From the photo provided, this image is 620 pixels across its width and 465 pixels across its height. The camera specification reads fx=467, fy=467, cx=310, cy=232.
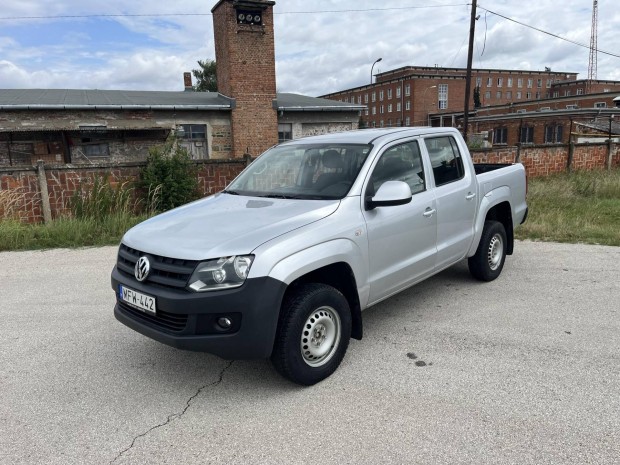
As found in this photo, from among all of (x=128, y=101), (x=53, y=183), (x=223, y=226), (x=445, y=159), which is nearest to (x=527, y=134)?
(x=128, y=101)

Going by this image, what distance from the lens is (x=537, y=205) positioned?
35.2 ft

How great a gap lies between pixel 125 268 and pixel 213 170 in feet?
23.4

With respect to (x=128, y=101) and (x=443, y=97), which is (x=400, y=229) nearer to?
(x=128, y=101)

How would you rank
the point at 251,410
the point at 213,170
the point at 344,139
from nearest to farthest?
the point at 251,410, the point at 344,139, the point at 213,170

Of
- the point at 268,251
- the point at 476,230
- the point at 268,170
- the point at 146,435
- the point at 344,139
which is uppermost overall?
the point at 344,139

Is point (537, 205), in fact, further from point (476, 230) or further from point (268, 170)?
point (268, 170)

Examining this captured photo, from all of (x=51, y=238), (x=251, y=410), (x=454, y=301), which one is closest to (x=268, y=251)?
(x=251, y=410)

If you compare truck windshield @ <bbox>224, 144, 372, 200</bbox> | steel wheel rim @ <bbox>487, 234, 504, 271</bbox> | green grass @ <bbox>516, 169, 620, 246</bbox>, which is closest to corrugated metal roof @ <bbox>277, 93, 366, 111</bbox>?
green grass @ <bbox>516, 169, 620, 246</bbox>

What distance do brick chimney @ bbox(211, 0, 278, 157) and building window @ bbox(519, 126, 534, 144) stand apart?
101 ft

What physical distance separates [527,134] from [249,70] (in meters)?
33.0

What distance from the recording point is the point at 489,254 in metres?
5.48

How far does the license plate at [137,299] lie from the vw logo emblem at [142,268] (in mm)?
115

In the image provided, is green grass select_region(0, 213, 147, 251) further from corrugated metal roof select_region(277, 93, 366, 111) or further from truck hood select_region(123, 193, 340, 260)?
corrugated metal roof select_region(277, 93, 366, 111)

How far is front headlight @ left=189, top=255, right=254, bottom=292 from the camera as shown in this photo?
114 inches
